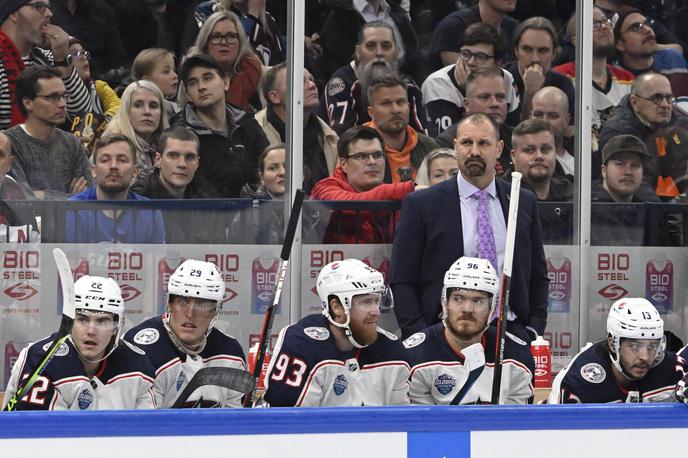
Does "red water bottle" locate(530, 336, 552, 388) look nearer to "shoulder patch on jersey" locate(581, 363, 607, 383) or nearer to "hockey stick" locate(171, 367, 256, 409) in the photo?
"shoulder patch on jersey" locate(581, 363, 607, 383)

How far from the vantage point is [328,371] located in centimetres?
484

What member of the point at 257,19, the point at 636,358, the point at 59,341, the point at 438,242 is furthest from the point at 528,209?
the point at 59,341

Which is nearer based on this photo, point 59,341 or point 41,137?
point 59,341

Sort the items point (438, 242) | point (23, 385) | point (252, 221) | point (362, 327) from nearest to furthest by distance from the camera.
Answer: point (23, 385), point (362, 327), point (438, 242), point (252, 221)

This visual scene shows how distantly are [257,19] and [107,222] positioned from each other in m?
1.10

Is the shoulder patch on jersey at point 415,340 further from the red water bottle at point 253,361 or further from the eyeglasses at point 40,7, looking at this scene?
the eyeglasses at point 40,7

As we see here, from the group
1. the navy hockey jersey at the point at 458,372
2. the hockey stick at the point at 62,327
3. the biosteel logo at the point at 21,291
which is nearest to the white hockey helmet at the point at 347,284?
the navy hockey jersey at the point at 458,372

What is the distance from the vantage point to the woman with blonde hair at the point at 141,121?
234 inches

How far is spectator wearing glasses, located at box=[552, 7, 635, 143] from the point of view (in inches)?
250

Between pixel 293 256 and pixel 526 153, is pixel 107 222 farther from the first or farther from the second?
pixel 526 153

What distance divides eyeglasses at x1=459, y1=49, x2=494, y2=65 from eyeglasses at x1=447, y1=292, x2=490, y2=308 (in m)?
1.62

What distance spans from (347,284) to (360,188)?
49.7 inches

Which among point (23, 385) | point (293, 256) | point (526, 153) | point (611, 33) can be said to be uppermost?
point (611, 33)

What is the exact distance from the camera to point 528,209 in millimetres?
5672
